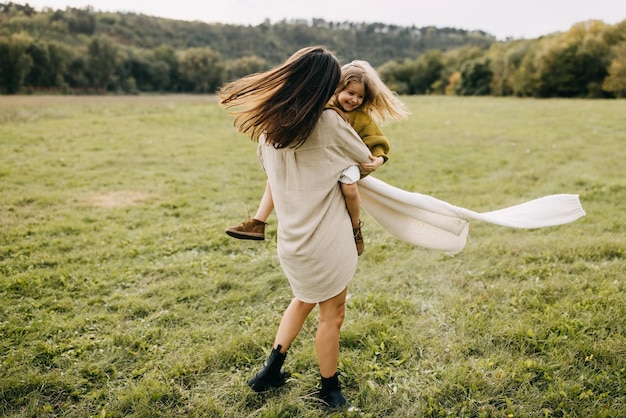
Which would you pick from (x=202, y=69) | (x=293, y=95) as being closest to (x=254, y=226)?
(x=293, y=95)

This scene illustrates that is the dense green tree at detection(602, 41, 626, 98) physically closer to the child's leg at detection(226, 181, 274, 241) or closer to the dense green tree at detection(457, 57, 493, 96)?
the dense green tree at detection(457, 57, 493, 96)

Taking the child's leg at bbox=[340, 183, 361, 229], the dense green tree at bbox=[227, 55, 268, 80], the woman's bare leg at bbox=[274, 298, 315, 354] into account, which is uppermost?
the dense green tree at bbox=[227, 55, 268, 80]

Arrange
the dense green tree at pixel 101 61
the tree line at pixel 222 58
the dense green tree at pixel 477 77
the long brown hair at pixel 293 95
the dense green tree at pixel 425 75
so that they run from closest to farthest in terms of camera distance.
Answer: the long brown hair at pixel 293 95 → the tree line at pixel 222 58 → the dense green tree at pixel 101 61 → the dense green tree at pixel 477 77 → the dense green tree at pixel 425 75

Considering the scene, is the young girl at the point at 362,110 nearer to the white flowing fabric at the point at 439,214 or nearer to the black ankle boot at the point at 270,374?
the white flowing fabric at the point at 439,214

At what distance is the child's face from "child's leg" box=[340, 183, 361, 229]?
522 mm

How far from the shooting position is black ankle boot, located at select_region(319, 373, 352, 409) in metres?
3.04

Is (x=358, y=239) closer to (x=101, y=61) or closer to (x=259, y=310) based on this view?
(x=259, y=310)

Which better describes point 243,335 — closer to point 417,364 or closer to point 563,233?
point 417,364

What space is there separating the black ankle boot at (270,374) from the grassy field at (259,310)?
0.09 meters

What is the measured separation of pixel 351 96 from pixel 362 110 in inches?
6.5

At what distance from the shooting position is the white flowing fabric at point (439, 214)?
2951mm

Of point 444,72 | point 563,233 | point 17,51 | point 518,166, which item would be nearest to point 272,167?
point 563,233

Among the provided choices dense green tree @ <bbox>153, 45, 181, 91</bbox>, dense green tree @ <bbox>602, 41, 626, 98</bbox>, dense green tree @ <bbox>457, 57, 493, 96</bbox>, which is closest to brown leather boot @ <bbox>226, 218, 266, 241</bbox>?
dense green tree @ <bbox>602, 41, 626, 98</bbox>

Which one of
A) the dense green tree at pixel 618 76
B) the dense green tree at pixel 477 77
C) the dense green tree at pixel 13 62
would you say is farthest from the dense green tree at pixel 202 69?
the dense green tree at pixel 618 76
